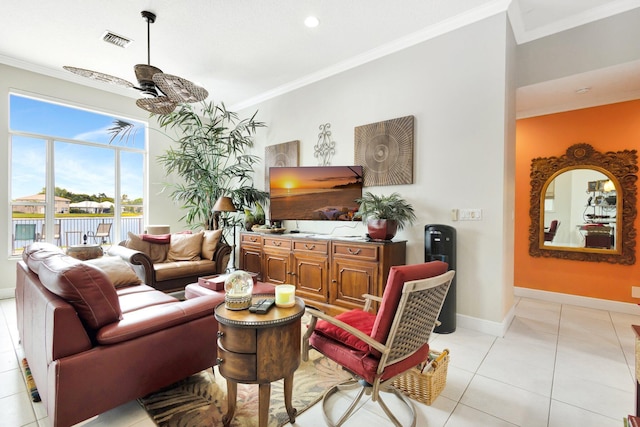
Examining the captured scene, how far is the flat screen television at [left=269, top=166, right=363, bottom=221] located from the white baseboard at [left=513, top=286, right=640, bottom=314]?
2881 mm

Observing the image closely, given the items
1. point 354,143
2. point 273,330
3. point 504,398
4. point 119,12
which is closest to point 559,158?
point 354,143

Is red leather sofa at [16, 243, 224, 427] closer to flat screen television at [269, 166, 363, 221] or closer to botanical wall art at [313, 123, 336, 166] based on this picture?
flat screen television at [269, 166, 363, 221]

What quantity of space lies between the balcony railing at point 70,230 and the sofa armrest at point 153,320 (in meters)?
3.75

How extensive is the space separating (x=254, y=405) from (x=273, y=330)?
2.42ft

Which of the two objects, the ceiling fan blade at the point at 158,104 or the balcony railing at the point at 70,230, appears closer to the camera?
the ceiling fan blade at the point at 158,104

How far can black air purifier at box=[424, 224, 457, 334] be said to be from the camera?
3010mm

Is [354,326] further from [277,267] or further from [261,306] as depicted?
[277,267]

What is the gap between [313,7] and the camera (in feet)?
9.88

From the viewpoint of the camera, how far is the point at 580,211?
3971mm

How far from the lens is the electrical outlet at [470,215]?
3.06m

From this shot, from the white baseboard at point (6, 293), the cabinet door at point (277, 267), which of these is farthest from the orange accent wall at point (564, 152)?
the white baseboard at point (6, 293)

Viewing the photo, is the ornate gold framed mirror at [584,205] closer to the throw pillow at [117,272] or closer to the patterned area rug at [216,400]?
the patterned area rug at [216,400]

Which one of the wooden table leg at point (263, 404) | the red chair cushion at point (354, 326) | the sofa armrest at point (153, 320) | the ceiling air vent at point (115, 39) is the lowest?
the wooden table leg at point (263, 404)

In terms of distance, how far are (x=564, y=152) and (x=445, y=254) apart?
103 inches
